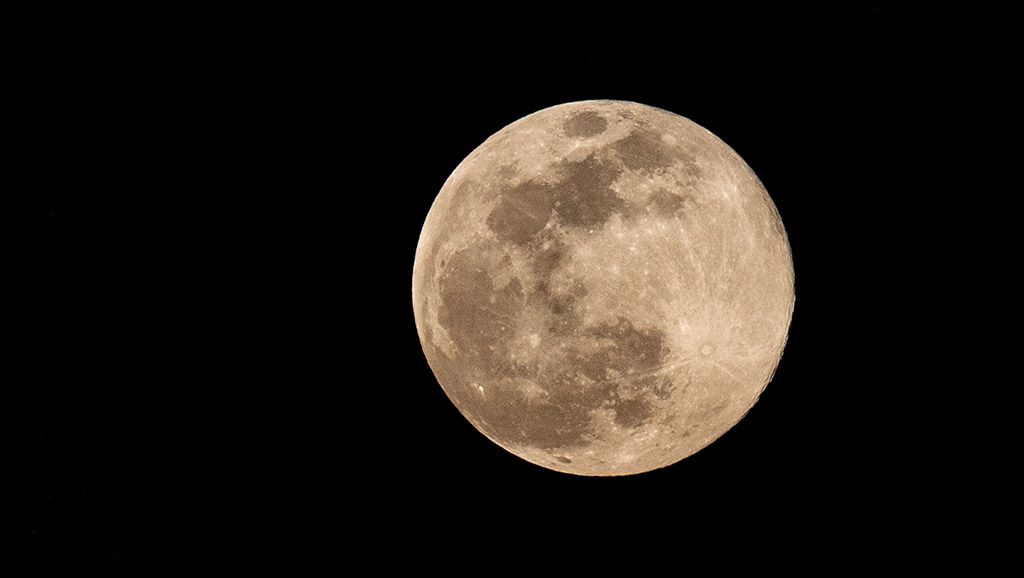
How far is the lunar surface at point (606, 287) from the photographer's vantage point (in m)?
3.69

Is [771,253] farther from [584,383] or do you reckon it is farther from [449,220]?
[449,220]

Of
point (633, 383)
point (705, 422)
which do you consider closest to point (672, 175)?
point (633, 383)

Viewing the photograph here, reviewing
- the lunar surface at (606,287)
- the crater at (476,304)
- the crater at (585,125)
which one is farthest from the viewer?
the crater at (585,125)

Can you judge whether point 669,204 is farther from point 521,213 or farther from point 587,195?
point 521,213

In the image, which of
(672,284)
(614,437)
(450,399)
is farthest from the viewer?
(450,399)

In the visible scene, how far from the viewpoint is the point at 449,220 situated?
4.17 metres

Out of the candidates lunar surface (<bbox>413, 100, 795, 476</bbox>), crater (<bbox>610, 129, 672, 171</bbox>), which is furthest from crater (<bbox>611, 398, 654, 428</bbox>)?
crater (<bbox>610, 129, 672, 171</bbox>)

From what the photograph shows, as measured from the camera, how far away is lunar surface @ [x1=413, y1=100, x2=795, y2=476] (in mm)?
3686

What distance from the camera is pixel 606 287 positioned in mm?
3656

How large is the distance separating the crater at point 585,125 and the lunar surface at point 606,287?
0.01 m

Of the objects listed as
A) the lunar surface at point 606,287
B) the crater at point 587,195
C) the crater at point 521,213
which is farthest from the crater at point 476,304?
the crater at point 587,195

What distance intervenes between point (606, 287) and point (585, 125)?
3.26 feet

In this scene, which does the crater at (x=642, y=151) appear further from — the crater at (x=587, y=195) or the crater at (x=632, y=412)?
the crater at (x=632, y=412)

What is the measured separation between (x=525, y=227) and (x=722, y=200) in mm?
1072
